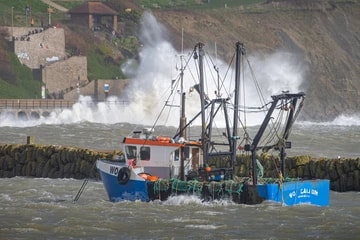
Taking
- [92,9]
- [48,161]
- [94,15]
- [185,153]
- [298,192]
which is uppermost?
[92,9]

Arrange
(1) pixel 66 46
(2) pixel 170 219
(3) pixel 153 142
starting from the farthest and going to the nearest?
(1) pixel 66 46 → (3) pixel 153 142 → (2) pixel 170 219

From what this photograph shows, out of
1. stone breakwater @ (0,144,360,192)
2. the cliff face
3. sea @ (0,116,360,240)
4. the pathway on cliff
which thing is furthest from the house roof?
sea @ (0,116,360,240)

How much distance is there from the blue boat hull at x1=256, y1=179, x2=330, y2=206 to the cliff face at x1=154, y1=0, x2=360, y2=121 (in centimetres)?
10885

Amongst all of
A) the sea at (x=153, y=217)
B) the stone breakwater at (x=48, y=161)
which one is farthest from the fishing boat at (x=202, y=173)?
the stone breakwater at (x=48, y=161)

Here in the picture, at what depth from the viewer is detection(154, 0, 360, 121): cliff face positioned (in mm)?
166875

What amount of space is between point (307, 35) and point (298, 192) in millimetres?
133008

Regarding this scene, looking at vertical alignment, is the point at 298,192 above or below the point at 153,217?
above

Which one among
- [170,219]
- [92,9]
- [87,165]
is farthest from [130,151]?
[92,9]

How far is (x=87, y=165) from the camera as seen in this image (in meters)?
59.3

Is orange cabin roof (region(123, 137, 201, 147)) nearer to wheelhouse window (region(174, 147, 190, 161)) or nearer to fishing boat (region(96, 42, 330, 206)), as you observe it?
fishing boat (region(96, 42, 330, 206))

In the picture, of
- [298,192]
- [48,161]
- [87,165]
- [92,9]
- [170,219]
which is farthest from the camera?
[92,9]

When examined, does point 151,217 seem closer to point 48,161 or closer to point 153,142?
point 153,142

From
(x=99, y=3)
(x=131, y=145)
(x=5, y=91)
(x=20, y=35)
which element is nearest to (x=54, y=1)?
(x=99, y=3)

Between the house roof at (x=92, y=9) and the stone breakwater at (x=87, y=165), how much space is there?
101304 millimetres
